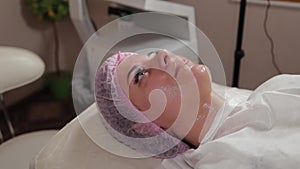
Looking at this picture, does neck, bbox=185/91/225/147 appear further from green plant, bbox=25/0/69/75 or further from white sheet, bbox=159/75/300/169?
green plant, bbox=25/0/69/75

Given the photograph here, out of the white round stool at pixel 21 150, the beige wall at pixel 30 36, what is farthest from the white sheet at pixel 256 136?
the beige wall at pixel 30 36

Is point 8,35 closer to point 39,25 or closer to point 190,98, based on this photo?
point 39,25

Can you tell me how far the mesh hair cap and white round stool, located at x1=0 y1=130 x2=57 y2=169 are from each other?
453mm

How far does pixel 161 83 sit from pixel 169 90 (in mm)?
30

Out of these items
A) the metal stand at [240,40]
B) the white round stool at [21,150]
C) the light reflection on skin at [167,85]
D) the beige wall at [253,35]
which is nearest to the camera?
the light reflection on skin at [167,85]

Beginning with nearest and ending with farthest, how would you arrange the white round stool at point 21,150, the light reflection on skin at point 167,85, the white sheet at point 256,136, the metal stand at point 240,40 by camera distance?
the white sheet at point 256,136 < the light reflection on skin at point 167,85 < the white round stool at point 21,150 < the metal stand at point 240,40

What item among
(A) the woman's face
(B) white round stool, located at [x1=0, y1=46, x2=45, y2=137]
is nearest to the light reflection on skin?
(A) the woman's face

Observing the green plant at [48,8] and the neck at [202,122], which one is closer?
the neck at [202,122]

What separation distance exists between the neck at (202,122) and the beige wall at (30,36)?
1591 millimetres

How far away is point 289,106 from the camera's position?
3.75 ft

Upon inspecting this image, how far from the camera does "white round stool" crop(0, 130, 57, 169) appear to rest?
145 cm

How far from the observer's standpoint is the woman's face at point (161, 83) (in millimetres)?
1119

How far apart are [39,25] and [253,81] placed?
1381 mm

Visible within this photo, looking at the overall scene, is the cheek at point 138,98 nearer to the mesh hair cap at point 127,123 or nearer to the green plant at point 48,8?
the mesh hair cap at point 127,123
